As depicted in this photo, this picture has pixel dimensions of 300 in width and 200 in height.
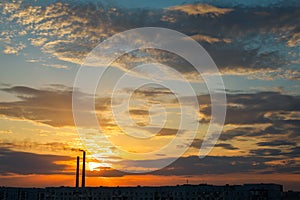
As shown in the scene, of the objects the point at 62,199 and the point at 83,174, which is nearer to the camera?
the point at 62,199

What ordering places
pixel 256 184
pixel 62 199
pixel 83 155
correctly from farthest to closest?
pixel 83 155 → pixel 62 199 → pixel 256 184

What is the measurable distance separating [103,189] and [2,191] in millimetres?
36465

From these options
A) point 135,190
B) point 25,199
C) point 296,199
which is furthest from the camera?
point 296,199

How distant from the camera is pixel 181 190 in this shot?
10056 cm

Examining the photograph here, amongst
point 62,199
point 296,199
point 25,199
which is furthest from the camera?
point 296,199

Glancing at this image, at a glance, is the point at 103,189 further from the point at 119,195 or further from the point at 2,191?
the point at 2,191

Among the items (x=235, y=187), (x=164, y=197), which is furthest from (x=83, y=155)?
(x=235, y=187)

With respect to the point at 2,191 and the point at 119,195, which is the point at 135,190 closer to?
the point at 119,195

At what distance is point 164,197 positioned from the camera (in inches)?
4040

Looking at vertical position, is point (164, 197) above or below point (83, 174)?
below

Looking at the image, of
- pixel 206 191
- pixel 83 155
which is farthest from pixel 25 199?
pixel 206 191

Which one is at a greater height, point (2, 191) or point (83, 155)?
point (83, 155)

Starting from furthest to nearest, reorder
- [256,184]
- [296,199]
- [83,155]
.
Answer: [83,155]
[296,199]
[256,184]

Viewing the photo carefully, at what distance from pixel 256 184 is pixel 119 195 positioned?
1418 inches
